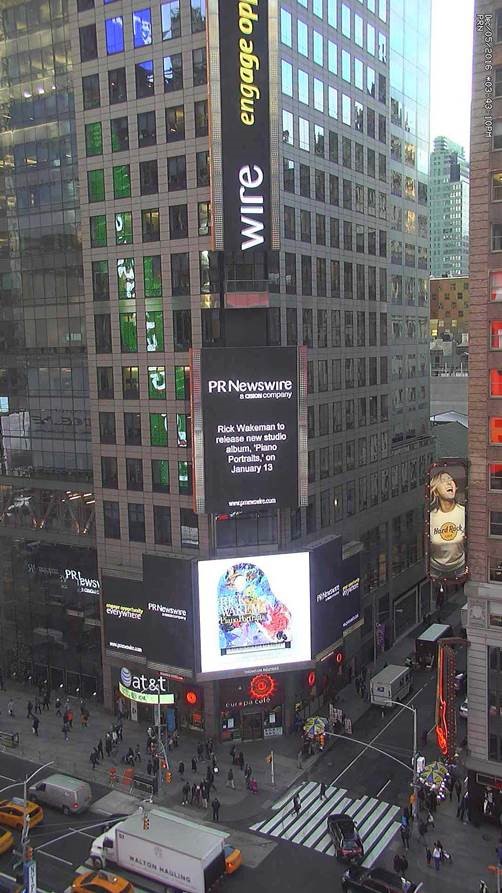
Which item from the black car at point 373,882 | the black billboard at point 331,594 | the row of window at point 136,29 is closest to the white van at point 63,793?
the black car at point 373,882

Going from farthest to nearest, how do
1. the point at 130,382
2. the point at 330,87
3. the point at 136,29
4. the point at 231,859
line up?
the point at 330,87
the point at 130,382
the point at 136,29
the point at 231,859

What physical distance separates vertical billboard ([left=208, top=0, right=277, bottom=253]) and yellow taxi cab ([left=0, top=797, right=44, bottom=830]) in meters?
35.5

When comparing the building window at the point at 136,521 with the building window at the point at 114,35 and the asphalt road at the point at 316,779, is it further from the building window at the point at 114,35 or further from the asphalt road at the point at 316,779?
the building window at the point at 114,35

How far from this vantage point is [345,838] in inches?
1689

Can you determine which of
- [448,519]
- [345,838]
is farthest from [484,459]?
[345,838]

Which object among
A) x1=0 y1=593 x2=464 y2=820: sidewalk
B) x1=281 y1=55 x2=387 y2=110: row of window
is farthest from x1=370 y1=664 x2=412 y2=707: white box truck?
x1=281 y1=55 x2=387 y2=110: row of window

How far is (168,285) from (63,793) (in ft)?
108

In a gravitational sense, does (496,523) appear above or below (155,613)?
above

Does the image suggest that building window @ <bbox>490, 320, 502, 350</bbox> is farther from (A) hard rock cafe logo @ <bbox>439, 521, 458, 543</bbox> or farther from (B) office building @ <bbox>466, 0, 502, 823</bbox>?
(A) hard rock cafe logo @ <bbox>439, 521, 458, 543</bbox>

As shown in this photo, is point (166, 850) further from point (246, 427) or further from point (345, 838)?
point (246, 427)

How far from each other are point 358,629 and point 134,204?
3816cm

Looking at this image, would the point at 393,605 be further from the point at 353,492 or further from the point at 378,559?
the point at 353,492

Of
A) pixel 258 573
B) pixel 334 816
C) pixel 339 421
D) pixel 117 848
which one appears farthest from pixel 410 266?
pixel 117 848

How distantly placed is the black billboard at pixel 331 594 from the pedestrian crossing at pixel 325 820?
1016 cm
